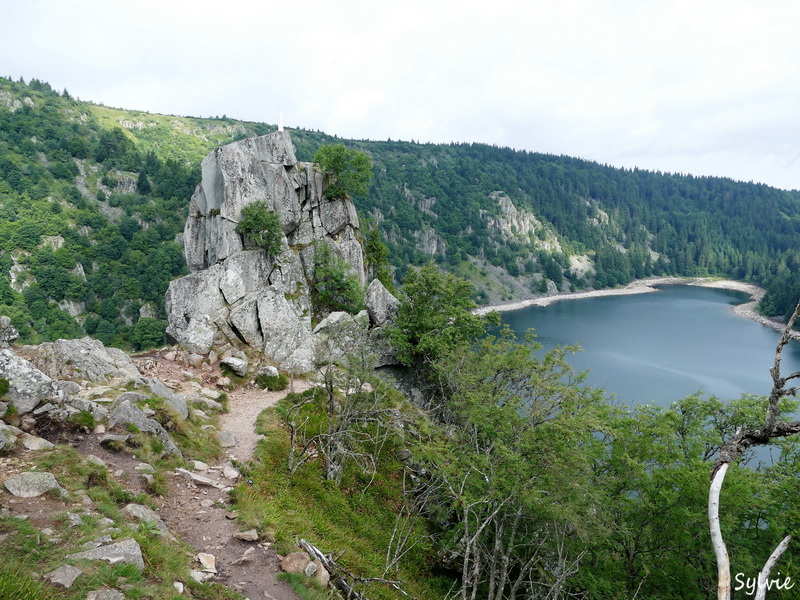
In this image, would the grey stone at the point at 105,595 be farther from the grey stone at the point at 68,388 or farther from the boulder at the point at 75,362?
the boulder at the point at 75,362

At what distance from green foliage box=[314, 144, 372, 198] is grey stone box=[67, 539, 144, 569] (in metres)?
32.4

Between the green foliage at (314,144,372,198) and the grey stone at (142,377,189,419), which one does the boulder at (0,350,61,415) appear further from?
the green foliage at (314,144,372,198)

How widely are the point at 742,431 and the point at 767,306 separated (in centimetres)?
16288

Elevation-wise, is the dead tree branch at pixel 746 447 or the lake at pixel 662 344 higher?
the dead tree branch at pixel 746 447

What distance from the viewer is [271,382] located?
24359 mm

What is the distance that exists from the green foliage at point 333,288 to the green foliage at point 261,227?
345cm

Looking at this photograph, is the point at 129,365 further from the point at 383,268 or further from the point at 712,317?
the point at 712,317

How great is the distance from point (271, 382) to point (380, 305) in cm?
1218

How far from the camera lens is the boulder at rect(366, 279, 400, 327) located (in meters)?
34.0

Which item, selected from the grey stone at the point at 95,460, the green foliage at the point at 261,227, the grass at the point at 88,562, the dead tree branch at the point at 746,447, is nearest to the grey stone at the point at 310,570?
the grass at the point at 88,562

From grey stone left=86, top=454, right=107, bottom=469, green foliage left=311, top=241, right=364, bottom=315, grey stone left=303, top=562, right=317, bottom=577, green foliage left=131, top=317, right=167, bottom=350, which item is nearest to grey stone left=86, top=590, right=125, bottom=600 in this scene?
grey stone left=303, top=562, right=317, bottom=577

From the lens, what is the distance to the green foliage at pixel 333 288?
110 feet

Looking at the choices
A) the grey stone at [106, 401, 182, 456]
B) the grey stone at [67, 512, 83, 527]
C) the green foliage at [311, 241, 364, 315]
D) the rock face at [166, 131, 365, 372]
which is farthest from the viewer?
the green foliage at [311, 241, 364, 315]

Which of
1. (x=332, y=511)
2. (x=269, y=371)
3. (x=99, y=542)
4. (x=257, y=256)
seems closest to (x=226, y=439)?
(x=332, y=511)
